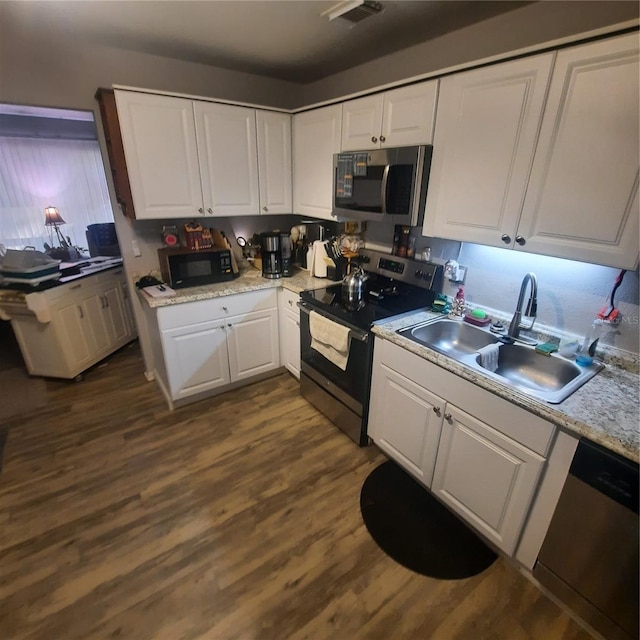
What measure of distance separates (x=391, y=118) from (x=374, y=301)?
3.67 feet

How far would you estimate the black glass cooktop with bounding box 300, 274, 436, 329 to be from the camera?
6.89 ft

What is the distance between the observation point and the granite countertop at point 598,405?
3.71ft

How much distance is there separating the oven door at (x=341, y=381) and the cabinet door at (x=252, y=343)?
40 cm

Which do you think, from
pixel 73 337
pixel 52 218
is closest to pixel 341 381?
pixel 73 337

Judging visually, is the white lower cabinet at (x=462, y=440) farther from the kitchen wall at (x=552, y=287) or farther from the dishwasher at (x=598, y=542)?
the kitchen wall at (x=552, y=287)

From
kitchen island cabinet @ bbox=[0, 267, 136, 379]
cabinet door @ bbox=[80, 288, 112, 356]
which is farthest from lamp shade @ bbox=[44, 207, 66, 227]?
cabinet door @ bbox=[80, 288, 112, 356]

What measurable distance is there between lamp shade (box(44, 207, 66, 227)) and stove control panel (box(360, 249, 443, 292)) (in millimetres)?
4592

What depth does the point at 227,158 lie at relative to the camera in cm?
263

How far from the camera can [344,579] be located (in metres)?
1.57

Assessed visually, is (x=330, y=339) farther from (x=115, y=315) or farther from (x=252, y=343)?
(x=115, y=315)

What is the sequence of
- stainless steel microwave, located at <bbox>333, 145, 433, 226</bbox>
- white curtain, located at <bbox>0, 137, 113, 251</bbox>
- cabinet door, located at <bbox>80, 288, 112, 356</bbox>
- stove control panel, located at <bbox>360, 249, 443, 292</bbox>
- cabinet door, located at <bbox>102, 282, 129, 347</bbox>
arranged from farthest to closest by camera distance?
white curtain, located at <bbox>0, 137, 113, 251</bbox>
cabinet door, located at <bbox>102, 282, 129, 347</bbox>
cabinet door, located at <bbox>80, 288, 112, 356</bbox>
stove control panel, located at <bbox>360, 249, 443, 292</bbox>
stainless steel microwave, located at <bbox>333, 145, 433, 226</bbox>

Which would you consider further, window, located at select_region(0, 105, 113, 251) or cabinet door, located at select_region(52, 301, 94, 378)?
window, located at select_region(0, 105, 113, 251)

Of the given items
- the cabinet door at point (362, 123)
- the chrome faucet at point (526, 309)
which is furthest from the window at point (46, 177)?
the chrome faucet at point (526, 309)

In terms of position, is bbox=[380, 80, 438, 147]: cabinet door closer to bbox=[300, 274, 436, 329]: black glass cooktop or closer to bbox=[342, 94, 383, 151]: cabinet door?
bbox=[342, 94, 383, 151]: cabinet door
